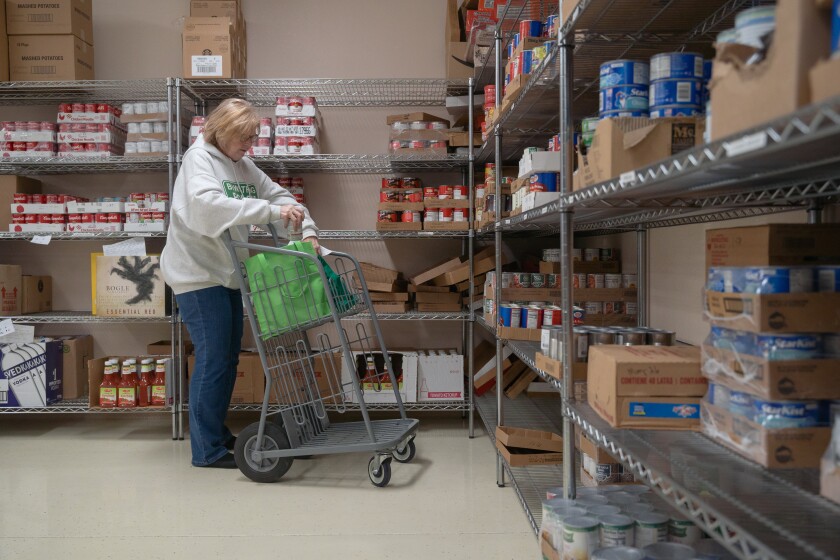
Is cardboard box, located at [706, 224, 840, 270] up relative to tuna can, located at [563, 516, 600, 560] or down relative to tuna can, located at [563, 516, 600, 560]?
up

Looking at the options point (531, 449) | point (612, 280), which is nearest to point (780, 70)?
point (612, 280)

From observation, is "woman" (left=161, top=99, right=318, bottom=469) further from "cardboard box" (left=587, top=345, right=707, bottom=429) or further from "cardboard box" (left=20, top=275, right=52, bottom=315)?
"cardboard box" (left=587, top=345, right=707, bottom=429)

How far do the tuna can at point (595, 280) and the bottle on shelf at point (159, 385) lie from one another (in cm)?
257

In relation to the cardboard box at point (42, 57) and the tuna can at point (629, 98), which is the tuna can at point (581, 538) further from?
the cardboard box at point (42, 57)

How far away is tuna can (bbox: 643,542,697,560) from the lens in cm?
152

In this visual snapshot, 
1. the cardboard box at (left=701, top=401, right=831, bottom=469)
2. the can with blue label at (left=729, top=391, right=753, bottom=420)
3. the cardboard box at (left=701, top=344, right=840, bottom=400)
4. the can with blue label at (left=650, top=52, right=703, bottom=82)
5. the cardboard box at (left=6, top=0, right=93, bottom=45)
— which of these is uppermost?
the cardboard box at (left=6, top=0, right=93, bottom=45)

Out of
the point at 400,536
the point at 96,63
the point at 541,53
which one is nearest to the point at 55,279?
the point at 96,63

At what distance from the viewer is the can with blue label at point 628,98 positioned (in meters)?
1.59

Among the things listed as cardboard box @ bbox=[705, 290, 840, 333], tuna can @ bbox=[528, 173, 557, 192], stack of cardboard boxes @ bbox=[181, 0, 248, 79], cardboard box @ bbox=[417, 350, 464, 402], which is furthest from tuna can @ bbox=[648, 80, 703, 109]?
stack of cardboard boxes @ bbox=[181, 0, 248, 79]

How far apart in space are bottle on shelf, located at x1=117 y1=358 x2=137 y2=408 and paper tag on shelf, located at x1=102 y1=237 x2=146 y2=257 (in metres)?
0.64

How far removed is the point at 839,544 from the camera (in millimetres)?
995

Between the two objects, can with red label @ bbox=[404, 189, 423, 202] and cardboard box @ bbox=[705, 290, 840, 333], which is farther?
can with red label @ bbox=[404, 189, 423, 202]

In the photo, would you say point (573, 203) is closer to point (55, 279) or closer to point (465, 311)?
point (465, 311)

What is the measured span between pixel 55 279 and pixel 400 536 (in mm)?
3320
